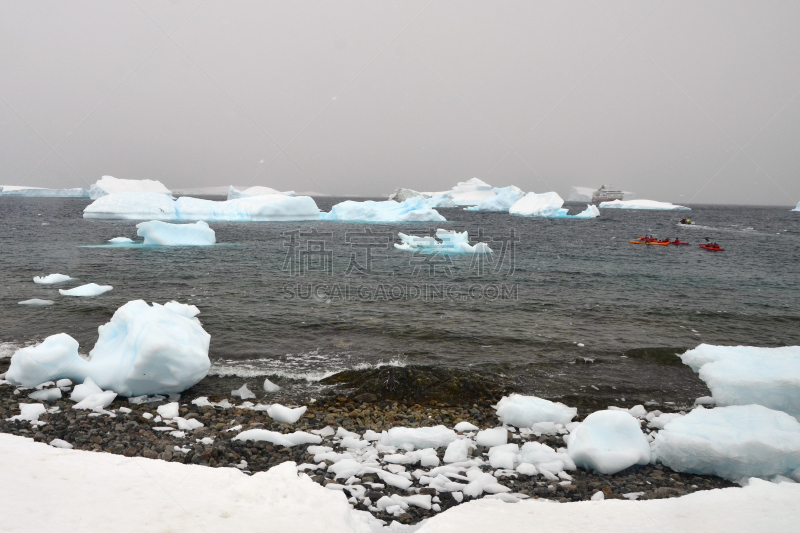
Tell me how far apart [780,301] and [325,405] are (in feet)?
58.0

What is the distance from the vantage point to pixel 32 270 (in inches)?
751

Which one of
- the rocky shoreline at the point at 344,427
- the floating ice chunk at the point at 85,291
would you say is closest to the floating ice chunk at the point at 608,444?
the rocky shoreline at the point at 344,427

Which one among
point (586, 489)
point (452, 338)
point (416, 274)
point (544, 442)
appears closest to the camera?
point (586, 489)

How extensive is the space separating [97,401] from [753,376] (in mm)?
10084

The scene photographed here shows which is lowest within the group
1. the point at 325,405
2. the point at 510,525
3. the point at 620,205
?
the point at 325,405

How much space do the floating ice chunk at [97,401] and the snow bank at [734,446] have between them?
755 cm

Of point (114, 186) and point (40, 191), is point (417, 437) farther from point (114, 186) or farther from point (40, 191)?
point (40, 191)

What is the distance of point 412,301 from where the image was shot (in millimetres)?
15297

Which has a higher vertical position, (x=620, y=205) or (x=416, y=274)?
(x=620, y=205)

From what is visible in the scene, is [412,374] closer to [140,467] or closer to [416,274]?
[140,467]

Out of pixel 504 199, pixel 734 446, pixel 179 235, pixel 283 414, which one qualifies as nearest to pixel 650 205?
pixel 504 199

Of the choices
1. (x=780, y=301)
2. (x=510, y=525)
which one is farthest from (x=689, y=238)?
(x=510, y=525)

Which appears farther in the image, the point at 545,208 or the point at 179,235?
the point at 545,208

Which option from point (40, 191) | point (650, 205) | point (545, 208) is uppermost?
point (650, 205)
